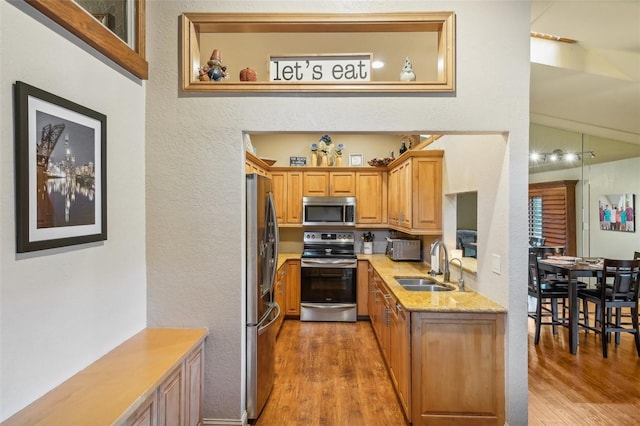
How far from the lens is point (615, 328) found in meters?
3.88

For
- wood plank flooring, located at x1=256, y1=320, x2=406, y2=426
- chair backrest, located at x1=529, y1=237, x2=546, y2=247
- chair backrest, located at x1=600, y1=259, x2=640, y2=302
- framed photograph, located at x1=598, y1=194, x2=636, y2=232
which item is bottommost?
wood plank flooring, located at x1=256, y1=320, x2=406, y2=426

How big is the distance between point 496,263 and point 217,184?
2058 millimetres

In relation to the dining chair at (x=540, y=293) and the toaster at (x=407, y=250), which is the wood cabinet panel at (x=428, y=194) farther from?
the dining chair at (x=540, y=293)

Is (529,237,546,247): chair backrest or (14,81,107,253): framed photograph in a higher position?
(14,81,107,253): framed photograph

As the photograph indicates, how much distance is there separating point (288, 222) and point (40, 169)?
13.3 ft

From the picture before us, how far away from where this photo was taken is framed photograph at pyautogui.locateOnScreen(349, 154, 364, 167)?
5.67 m

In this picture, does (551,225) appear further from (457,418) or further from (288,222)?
(457,418)

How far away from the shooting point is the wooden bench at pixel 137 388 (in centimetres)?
134

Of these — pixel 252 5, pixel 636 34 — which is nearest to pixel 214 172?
pixel 252 5

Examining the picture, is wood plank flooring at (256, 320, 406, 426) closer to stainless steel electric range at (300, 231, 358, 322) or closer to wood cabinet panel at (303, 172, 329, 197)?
stainless steel electric range at (300, 231, 358, 322)

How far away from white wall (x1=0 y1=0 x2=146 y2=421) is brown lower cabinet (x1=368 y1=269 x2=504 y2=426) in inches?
74.8

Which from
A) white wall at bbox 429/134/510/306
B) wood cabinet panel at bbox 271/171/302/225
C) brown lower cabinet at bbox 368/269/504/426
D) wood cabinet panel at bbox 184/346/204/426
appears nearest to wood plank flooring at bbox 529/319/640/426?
brown lower cabinet at bbox 368/269/504/426

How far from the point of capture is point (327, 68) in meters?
2.40

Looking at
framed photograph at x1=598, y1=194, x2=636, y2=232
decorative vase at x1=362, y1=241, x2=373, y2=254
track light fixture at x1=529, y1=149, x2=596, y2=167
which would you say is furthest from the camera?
track light fixture at x1=529, y1=149, x2=596, y2=167
